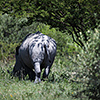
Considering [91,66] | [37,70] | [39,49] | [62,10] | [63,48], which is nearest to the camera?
[91,66]

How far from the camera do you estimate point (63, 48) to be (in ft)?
27.1

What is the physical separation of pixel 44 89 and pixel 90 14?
13.3 ft

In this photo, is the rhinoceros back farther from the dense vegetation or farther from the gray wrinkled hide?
the dense vegetation

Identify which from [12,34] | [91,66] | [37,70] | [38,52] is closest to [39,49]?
[38,52]

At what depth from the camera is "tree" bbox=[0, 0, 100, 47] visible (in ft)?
32.1

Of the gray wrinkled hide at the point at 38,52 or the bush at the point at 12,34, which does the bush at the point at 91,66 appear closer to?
the gray wrinkled hide at the point at 38,52

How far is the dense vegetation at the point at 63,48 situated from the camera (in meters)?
5.31

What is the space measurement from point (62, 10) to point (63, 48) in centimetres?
263

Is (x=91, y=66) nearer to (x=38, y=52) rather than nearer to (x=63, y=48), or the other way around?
(x=63, y=48)

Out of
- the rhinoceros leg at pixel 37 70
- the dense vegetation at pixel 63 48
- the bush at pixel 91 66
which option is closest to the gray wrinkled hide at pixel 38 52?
the rhinoceros leg at pixel 37 70

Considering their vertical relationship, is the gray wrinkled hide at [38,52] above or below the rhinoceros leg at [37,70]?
above

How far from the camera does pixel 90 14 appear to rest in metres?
9.81

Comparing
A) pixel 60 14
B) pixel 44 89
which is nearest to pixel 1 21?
pixel 60 14

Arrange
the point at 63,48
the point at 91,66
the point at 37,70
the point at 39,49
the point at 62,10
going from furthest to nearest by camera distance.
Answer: the point at 62,10 → the point at 37,70 → the point at 39,49 → the point at 63,48 → the point at 91,66
